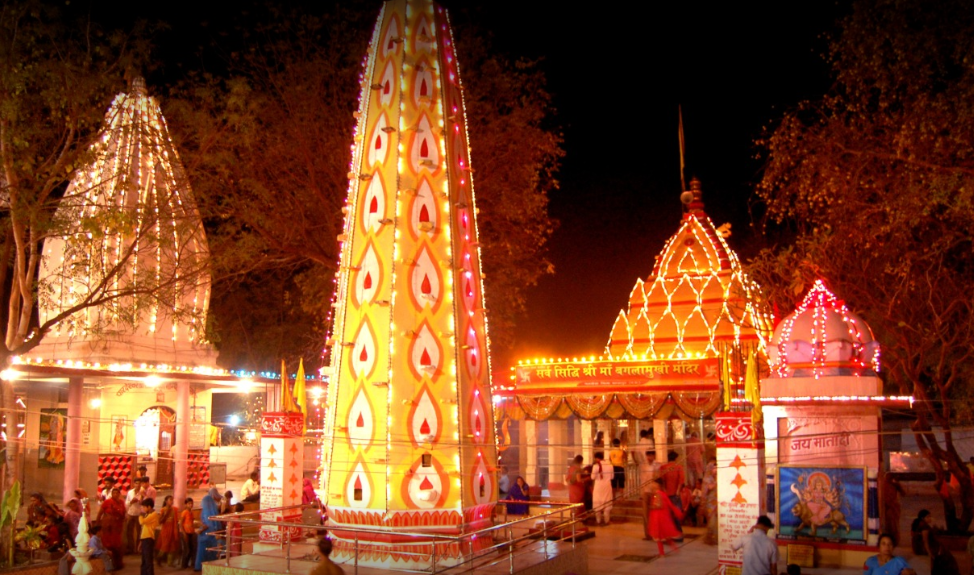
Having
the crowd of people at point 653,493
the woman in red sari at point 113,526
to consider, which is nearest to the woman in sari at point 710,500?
the crowd of people at point 653,493

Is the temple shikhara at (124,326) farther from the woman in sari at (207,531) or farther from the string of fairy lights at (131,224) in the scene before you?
the woman in sari at (207,531)

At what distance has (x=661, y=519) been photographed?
14.3 meters

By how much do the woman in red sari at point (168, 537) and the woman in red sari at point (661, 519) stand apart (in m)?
7.82

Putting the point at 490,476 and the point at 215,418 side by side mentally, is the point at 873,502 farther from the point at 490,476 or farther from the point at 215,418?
the point at 215,418

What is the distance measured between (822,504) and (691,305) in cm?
899

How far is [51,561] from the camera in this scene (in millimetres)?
12984

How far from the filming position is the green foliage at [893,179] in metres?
11.1

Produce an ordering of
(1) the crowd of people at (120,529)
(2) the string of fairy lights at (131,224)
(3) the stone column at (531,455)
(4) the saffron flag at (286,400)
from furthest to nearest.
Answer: (3) the stone column at (531,455)
(1) the crowd of people at (120,529)
(2) the string of fairy lights at (131,224)
(4) the saffron flag at (286,400)

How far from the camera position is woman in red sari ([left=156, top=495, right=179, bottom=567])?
14.1 m

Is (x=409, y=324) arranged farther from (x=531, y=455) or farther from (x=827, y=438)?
(x=531, y=455)

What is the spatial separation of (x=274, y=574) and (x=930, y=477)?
2588 centimetres

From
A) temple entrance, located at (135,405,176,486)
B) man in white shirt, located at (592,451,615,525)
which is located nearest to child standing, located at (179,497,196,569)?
man in white shirt, located at (592,451,615,525)

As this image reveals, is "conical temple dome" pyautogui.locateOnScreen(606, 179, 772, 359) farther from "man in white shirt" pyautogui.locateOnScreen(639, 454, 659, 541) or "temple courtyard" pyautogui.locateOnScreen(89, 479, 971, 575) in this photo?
"temple courtyard" pyautogui.locateOnScreen(89, 479, 971, 575)

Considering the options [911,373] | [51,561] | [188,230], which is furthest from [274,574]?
[911,373]
